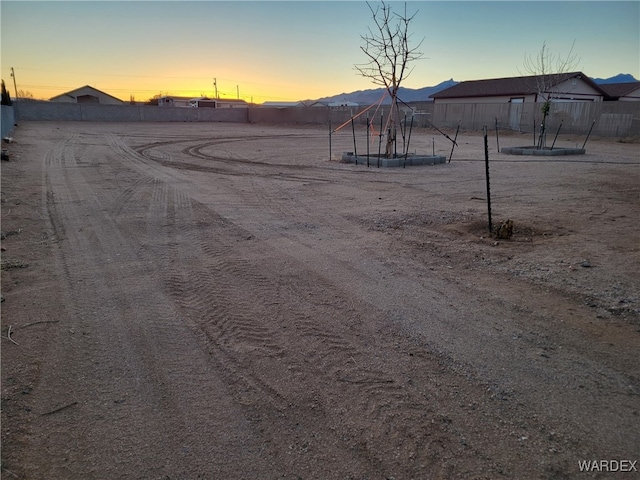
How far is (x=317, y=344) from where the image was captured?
3705 mm

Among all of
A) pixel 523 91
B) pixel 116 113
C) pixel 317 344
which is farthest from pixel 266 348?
pixel 116 113

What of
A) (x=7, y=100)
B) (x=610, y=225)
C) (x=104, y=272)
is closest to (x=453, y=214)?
(x=610, y=225)

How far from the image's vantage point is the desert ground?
102 inches

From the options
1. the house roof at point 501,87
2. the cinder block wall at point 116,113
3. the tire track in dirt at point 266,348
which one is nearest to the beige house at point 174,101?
the cinder block wall at point 116,113

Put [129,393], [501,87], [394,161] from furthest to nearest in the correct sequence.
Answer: [501,87] < [394,161] < [129,393]

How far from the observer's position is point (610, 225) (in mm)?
7094

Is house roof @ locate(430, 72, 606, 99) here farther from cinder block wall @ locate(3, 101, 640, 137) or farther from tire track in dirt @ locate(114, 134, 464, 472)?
tire track in dirt @ locate(114, 134, 464, 472)

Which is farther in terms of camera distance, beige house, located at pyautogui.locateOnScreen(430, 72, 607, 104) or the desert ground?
beige house, located at pyautogui.locateOnScreen(430, 72, 607, 104)

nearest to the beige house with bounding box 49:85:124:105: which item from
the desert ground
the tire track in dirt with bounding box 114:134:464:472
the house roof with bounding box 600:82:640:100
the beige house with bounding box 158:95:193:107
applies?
the beige house with bounding box 158:95:193:107

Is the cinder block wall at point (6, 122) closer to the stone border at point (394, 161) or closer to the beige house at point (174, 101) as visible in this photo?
the stone border at point (394, 161)

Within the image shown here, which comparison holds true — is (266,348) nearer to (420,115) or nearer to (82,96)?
(420,115)

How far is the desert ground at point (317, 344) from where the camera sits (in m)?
2.58

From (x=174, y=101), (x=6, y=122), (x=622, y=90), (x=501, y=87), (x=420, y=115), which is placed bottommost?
(x=6, y=122)

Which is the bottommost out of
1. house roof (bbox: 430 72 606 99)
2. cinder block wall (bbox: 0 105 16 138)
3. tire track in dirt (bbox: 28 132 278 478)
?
tire track in dirt (bbox: 28 132 278 478)
